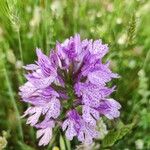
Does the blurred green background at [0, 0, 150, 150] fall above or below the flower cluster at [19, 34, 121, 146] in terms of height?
above

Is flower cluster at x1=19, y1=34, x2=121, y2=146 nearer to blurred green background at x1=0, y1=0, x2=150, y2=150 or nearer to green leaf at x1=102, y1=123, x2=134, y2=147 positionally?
green leaf at x1=102, y1=123, x2=134, y2=147

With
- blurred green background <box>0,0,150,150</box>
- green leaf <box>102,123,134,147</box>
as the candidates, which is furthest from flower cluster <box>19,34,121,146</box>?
blurred green background <box>0,0,150,150</box>

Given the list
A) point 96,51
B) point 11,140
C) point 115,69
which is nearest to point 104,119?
point 115,69

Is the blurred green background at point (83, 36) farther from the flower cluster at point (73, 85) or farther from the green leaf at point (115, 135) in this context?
the flower cluster at point (73, 85)

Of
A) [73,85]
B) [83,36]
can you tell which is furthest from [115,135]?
[83,36]

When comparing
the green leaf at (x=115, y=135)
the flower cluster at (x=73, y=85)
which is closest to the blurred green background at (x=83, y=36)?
the green leaf at (x=115, y=135)

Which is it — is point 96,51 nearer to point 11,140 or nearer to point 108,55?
point 108,55
